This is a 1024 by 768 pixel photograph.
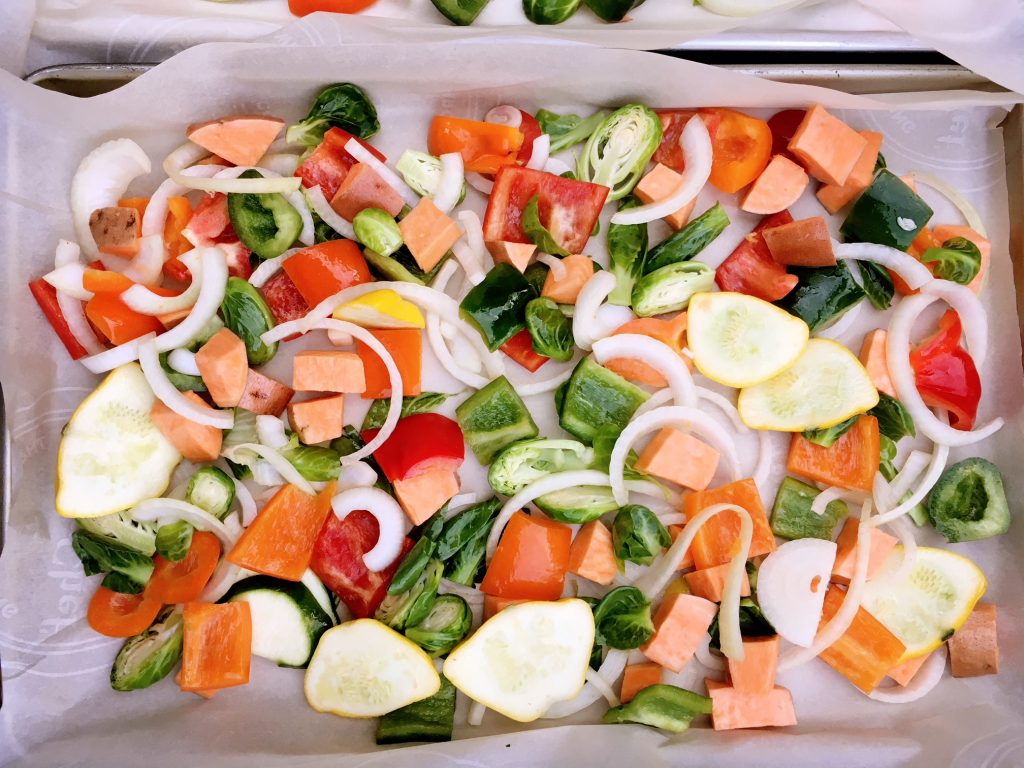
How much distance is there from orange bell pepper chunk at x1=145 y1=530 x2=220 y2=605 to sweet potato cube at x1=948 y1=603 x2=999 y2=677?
2266mm

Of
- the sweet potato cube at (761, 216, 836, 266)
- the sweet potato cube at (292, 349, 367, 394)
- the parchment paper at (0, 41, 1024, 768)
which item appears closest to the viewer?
the parchment paper at (0, 41, 1024, 768)

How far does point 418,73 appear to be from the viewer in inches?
96.0

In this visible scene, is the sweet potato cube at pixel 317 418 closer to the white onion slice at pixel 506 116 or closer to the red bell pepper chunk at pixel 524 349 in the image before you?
the red bell pepper chunk at pixel 524 349

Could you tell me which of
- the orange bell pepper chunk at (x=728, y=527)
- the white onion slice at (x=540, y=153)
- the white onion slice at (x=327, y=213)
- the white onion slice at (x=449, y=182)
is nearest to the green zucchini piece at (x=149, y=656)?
the white onion slice at (x=327, y=213)

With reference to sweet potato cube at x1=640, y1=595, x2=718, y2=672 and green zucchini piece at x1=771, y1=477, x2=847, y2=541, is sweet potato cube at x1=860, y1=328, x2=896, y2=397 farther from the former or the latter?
sweet potato cube at x1=640, y1=595, x2=718, y2=672

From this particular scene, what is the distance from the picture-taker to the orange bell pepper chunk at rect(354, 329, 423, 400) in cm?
240

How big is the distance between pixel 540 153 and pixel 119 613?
1.83 m

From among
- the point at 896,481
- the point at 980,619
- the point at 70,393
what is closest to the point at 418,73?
the point at 70,393

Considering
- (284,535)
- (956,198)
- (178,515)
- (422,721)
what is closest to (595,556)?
(422,721)

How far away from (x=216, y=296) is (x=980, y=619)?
2.52 m

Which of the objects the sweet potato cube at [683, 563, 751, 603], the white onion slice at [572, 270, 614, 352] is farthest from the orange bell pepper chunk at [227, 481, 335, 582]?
the sweet potato cube at [683, 563, 751, 603]

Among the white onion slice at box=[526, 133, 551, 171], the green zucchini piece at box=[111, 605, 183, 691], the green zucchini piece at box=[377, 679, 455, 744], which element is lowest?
the green zucchini piece at box=[377, 679, 455, 744]

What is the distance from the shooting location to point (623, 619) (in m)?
2.37

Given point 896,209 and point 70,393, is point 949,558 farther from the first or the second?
point 70,393
